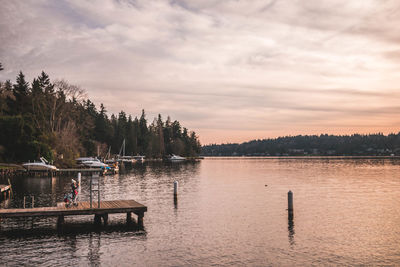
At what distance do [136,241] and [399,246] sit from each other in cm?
1609

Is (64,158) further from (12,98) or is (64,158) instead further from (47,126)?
(12,98)

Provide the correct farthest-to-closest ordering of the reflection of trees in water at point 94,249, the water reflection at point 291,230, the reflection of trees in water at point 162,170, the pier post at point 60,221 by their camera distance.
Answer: the reflection of trees in water at point 162,170
the pier post at point 60,221
the water reflection at point 291,230
the reflection of trees in water at point 94,249

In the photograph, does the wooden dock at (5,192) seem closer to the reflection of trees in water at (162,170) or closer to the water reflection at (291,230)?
the water reflection at (291,230)

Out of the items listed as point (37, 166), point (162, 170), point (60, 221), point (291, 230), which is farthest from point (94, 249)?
point (162, 170)

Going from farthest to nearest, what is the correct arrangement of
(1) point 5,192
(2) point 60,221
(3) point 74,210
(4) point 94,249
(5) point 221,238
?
(1) point 5,192 → (2) point 60,221 → (3) point 74,210 → (5) point 221,238 → (4) point 94,249

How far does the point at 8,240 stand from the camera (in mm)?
22875

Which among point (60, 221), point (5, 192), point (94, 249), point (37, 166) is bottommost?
point (94, 249)

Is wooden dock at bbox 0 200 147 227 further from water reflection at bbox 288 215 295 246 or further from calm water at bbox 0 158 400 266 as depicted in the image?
water reflection at bbox 288 215 295 246

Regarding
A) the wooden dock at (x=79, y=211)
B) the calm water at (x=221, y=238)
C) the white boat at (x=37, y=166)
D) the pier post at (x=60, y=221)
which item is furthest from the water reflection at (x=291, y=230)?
the white boat at (x=37, y=166)

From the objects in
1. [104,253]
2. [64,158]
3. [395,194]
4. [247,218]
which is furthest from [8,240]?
[64,158]

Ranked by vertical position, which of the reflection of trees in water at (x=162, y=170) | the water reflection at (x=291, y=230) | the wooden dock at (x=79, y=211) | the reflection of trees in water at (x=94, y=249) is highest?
the wooden dock at (x=79, y=211)

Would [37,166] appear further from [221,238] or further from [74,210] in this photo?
[221,238]

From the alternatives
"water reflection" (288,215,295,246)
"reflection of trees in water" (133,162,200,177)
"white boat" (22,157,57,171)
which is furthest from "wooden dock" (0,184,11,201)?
"reflection of trees in water" (133,162,200,177)

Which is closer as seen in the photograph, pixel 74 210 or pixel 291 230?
pixel 74 210
